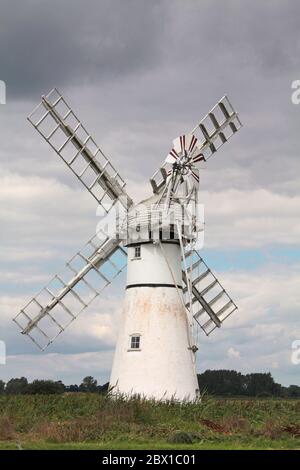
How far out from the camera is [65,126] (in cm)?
4081

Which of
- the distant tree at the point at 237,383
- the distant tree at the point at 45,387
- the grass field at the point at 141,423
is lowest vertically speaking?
the grass field at the point at 141,423

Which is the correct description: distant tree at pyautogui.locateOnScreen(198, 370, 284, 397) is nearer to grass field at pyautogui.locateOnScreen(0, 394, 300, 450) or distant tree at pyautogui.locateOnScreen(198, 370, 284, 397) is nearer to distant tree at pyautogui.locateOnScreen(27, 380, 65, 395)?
distant tree at pyautogui.locateOnScreen(27, 380, 65, 395)

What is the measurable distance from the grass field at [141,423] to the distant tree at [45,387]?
33.7 feet

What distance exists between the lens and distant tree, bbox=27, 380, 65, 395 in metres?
46.8

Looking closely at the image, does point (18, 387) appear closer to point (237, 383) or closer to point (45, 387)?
point (45, 387)

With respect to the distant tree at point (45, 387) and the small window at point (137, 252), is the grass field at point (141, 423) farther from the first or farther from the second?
the distant tree at point (45, 387)

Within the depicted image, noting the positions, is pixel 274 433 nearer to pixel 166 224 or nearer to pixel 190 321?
pixel 190 321

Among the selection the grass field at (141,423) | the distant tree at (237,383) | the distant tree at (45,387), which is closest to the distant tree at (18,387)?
the distant tree at (45,387)

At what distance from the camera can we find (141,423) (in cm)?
3203

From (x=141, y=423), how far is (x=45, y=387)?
16.5 metres

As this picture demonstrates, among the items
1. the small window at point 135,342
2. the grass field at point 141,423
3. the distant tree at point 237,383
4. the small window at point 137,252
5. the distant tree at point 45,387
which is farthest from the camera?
the distant tree at point 237,383

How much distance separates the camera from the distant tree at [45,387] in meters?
46.8

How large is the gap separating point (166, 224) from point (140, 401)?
850 cm
